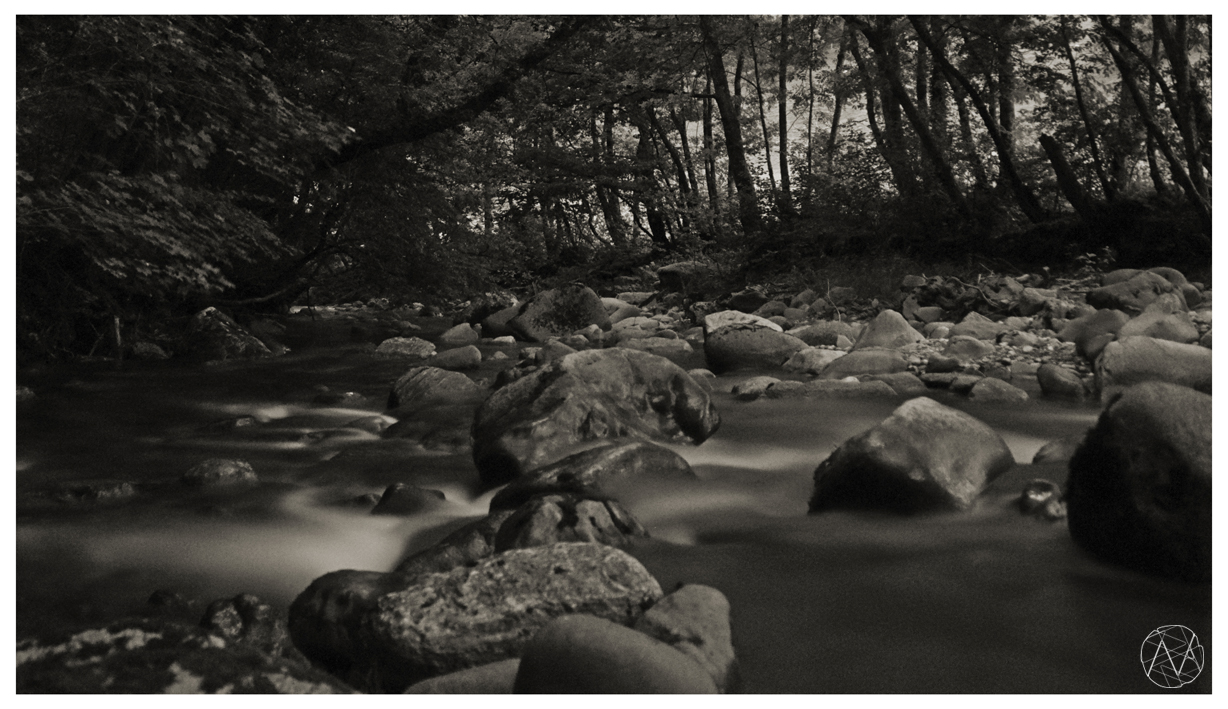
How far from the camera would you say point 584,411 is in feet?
14.1

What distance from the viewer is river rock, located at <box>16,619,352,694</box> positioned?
1951mm

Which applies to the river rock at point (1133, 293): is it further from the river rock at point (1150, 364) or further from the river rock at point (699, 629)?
the river rock at point (699, 629)

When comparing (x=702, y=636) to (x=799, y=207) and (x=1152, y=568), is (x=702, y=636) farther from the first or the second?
(x=799, y=207)

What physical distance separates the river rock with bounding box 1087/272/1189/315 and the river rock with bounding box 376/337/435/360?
23.5ft

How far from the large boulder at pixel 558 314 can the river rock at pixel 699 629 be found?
9357 mm

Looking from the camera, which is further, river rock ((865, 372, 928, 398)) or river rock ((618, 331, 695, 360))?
river rock ((618, 331, 695, 360))

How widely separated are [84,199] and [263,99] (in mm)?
2097

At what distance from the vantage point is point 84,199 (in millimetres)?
Answer: 5594

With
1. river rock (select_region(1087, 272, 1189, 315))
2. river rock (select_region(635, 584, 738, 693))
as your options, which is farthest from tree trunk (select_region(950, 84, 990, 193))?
river rock (select_region(635, 584, 738, 693))

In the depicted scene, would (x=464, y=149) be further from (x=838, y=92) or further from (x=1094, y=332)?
(x=838, y=92)

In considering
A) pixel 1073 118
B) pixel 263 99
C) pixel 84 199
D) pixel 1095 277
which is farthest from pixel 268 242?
pixel 1073 118

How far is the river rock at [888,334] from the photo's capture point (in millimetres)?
7910

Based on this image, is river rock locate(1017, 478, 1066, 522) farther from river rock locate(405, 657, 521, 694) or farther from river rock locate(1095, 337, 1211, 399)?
river rock locate(405, 657, 521, 694)

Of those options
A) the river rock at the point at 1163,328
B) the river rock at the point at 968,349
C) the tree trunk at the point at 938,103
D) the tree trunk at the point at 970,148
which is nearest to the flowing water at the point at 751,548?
the river rock at the point at 1163,328
